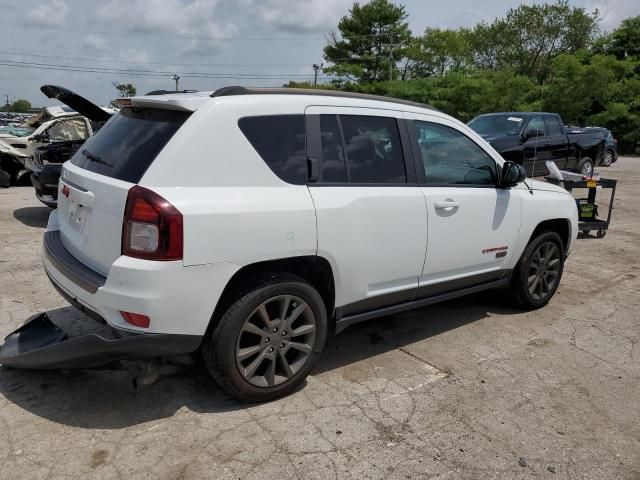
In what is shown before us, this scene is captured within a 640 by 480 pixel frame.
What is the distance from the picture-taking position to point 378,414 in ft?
11.1

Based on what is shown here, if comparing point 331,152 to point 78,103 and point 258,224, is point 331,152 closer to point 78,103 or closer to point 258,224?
point 258,224

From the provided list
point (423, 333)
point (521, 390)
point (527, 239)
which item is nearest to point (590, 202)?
point (527, 239)

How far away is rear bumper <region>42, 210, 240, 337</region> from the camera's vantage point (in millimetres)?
2854

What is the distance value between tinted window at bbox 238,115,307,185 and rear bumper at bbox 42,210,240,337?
0.68m

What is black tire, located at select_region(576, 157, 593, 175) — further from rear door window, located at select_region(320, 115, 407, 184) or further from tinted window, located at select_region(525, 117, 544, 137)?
rear door window, located at select_region(320, 115, 407, 184)

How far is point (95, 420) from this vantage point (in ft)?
10.4

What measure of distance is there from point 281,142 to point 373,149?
0.76m

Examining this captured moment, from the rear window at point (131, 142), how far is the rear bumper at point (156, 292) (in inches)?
20.2

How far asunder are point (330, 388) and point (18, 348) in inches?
78.5

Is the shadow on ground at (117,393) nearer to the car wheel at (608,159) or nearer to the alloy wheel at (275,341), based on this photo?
Result: the alloy wheel at (275,341)

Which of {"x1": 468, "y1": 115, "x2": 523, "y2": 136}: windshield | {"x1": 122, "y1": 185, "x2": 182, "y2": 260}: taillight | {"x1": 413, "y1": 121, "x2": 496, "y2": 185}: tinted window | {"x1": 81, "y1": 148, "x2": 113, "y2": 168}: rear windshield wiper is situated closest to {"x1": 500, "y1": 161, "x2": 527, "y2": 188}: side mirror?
{"x1": 413, "y1": 121, "x2": 496, "y2": 185}: tinted window

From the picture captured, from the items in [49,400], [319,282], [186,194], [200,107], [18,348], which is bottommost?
[49,400]

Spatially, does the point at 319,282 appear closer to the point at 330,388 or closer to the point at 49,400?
the point at 330,388

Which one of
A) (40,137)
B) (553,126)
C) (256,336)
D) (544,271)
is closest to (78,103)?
(256,336)
